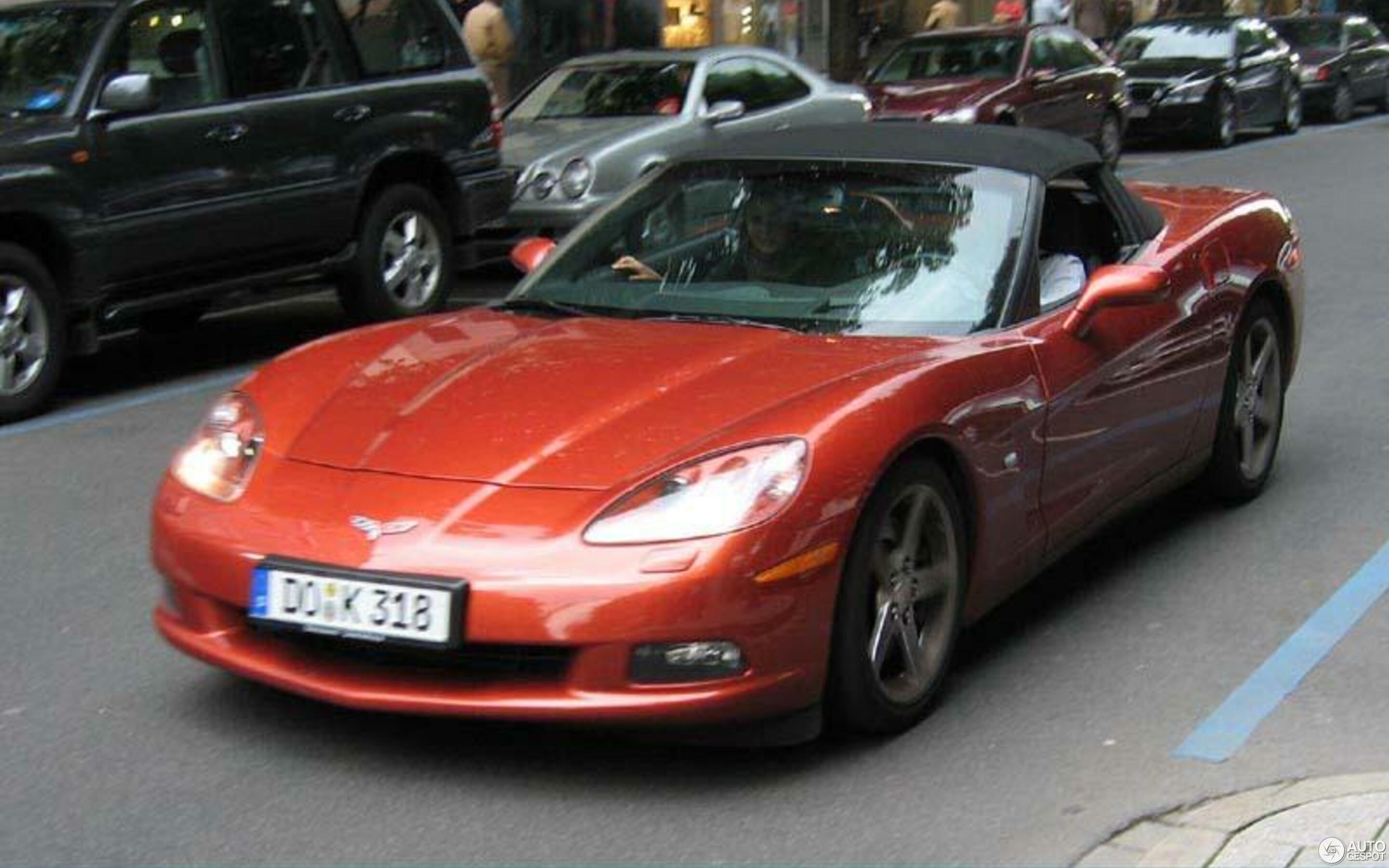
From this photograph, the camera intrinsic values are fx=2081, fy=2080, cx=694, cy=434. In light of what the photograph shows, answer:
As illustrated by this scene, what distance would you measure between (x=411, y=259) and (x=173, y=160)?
1857 millimetres

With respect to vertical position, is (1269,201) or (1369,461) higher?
(1269,201)

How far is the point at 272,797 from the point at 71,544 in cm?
252

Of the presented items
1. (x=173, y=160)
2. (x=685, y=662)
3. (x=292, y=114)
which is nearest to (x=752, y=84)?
(x=292, y=114)

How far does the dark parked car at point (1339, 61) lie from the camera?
93.1ft

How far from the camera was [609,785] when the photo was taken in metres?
4.45

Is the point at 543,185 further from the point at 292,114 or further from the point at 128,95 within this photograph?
the point at 128,95

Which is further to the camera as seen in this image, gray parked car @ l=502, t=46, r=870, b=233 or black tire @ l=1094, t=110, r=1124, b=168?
black tire @ l=1094, t=110, r=1124, b=168

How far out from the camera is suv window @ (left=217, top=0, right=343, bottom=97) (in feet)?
33.4

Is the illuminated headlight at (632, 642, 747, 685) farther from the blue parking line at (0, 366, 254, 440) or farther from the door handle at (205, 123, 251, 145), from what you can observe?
the door handle at (205, 123, 251, 145)

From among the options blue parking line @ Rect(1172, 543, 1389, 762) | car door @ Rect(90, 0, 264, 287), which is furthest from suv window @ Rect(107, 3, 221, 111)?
blue parking line @ Rect(1172, 543, 1389, 762)

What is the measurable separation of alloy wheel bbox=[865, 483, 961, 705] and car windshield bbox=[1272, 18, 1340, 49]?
86.5 feet

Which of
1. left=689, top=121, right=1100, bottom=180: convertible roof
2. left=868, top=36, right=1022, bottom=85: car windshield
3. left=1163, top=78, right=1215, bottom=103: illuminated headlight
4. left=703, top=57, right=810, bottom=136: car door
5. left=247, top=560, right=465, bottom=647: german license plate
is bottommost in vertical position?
left=1163, top=78, right=1215, bottom=103: illuminated headlight

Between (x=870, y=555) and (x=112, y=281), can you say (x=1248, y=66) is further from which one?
(x=870, y=555)

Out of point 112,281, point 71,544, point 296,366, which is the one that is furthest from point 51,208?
point 296,366
